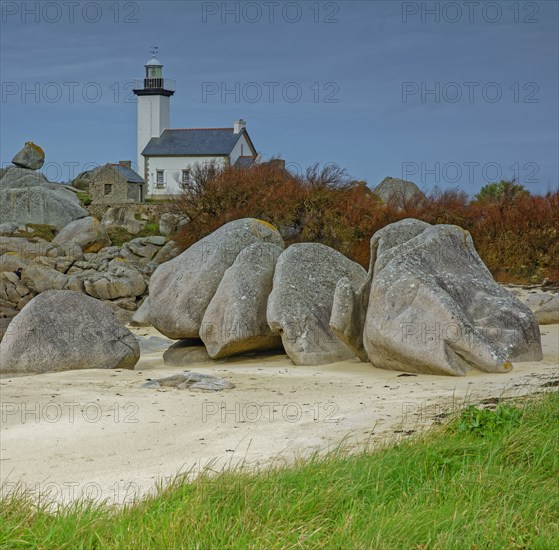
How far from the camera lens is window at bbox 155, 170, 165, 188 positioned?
63.5 meters

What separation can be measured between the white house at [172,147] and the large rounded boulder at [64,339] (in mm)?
45572

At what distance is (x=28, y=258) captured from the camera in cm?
3303

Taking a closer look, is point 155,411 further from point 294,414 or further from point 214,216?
point 214,216

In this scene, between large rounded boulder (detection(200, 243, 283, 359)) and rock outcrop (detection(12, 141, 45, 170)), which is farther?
rock outcrop (detection(12, 141, 45, 170))

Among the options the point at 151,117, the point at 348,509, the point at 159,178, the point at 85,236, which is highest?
the point at 151,117

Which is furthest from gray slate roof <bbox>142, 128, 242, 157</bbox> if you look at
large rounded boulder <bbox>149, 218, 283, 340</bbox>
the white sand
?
the white sand

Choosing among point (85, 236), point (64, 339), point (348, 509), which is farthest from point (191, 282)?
point (85, 236)

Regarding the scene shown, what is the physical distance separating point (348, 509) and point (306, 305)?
890cm

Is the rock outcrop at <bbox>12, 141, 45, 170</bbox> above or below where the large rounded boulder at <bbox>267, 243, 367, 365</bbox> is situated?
above

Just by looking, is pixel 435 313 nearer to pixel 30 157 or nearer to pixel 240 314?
pixel 240 314

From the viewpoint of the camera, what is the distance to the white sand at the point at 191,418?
789 cm

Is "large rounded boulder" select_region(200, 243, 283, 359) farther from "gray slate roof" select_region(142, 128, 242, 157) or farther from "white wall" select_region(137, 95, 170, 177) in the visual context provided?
"white wall" select_region(137, 95, 170, 177)

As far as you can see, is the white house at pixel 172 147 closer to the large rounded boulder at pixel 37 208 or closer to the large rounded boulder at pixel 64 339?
the large rounded boulder at pixel 37 208

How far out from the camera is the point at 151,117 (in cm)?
6788
